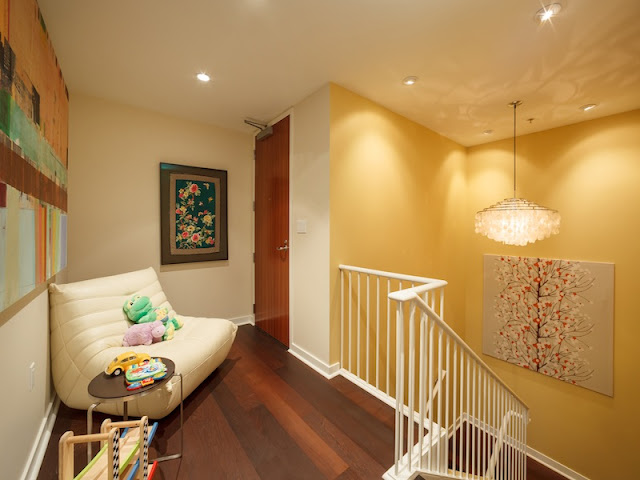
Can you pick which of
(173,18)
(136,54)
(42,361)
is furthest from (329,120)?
(42,361)

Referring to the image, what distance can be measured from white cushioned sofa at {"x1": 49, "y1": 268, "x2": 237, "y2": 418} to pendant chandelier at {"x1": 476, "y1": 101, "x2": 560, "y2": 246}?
2629 millimetres

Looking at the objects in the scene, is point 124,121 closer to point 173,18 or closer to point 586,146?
point 173,18

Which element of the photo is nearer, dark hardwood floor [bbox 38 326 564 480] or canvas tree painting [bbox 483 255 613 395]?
dark hardwood floor [bbox 38 326 564 480]

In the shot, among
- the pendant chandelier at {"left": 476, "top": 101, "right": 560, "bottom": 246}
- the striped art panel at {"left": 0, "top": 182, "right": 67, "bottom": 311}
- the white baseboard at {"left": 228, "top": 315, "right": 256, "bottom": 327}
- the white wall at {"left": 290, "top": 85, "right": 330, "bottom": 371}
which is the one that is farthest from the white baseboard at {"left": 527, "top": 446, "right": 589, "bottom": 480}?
the striped art panel at {"left": 0, "top": 182, "right": 67, "bottom": 311}

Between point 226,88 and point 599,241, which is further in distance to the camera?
point 599,241

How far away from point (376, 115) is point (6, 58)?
2459 mm

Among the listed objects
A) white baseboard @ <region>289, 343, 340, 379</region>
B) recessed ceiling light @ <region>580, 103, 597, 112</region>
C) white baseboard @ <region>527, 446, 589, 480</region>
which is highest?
recessed ceiling light @ <region>580, 103, 597, 112</region>

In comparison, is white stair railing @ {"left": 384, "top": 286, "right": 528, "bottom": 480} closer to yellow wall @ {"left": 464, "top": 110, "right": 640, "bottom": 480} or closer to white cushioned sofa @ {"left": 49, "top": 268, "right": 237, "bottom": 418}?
yellow wall @ {"left": 464, "top": 110, "right": 640, "bottom": 480}

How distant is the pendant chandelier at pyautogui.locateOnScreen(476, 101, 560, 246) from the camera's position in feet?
7.75

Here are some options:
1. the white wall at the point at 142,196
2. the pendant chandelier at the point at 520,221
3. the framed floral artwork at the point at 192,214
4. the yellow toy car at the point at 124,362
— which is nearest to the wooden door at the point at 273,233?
the white wall at the point at 142,196

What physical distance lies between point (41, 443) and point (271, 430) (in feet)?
4.07

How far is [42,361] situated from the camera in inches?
62.1

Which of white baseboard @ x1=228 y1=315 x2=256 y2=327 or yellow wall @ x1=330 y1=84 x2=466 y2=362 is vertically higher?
yellow wall @ x1=330 y1=84 x2=466 y2=362

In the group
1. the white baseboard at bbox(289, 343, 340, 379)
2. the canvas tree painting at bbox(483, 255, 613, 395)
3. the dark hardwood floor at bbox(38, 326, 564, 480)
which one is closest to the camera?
the dark hardwood floor at bbox(38, 326, 564, 480)
